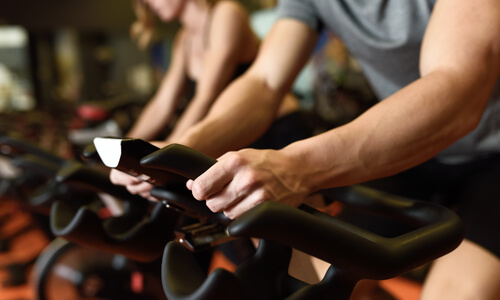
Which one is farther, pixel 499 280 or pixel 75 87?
pixel 75 87

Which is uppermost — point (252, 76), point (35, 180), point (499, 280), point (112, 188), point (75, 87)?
point (252, 76)

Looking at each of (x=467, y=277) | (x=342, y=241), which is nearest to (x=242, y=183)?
(x=342, y=241)

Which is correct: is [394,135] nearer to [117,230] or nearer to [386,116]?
[386,116]

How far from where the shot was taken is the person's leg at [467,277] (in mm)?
795

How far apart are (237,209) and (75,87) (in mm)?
11125

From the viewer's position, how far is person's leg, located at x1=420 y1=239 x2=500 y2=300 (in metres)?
0.79

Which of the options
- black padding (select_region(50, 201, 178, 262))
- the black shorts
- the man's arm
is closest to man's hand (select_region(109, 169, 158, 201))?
black padding (select_region(50, 201, 178, 262))

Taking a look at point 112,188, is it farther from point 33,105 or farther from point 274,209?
point 33,105

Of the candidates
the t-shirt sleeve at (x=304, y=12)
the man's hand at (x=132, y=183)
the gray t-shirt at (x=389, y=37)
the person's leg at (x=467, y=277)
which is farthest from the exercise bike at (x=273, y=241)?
the t-shirt sleeve at (x=304, y=12)

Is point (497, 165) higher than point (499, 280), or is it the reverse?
point (497, 165)

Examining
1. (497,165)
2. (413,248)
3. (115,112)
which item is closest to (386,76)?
(497,165)

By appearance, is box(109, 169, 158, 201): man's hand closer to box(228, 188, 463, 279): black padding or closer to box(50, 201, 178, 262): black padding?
box(50, 201, 178, 262): black padding

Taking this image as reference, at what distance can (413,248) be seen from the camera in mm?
474

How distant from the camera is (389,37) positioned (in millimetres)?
928
